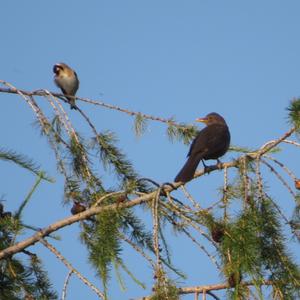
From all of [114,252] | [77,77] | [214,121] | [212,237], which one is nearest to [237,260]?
[212,237]

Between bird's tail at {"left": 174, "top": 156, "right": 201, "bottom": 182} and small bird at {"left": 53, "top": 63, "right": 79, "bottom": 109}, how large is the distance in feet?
15.0

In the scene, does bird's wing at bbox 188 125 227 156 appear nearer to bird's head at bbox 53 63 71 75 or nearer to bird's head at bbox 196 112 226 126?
bird's head at bbox 196 112 226 126

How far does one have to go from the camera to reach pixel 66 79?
932cm

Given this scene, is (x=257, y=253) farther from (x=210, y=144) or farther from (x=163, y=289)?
(x=210, y=144)

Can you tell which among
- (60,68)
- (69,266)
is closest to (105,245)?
(69,266)

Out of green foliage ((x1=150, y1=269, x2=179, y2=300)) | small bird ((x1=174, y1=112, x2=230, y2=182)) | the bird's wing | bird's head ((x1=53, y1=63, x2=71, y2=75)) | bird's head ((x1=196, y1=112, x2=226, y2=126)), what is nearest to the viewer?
green foliage ((x1=150, y1=269, x2=179, y2=300))

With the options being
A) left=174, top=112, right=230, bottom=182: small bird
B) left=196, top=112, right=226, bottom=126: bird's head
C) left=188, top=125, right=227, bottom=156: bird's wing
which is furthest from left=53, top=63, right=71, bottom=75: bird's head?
left=188, top=125, right=227, bottom=156: bird's wing

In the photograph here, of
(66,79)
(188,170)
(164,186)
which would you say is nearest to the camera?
(164,186)

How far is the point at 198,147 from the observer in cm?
509

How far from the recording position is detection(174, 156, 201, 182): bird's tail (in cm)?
370

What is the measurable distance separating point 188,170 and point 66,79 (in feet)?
17.9

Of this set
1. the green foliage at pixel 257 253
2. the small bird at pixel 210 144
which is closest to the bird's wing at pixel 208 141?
the small bird at pixel 210 144

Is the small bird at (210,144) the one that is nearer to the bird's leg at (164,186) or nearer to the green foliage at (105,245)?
the bird's leg at (164,186)

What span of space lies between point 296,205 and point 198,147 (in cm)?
206
